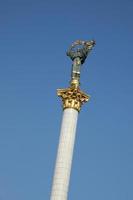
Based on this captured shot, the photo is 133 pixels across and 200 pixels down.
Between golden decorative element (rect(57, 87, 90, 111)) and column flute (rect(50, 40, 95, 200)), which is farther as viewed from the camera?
golden decorative element (rect(57, 87, 90, 111))

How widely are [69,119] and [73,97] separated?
79.6 inches

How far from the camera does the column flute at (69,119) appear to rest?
32294mm

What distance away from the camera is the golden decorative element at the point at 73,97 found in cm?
3606

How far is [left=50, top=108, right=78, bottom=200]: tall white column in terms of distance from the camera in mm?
32062

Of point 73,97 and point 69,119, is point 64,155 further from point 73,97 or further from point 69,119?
point 73,97

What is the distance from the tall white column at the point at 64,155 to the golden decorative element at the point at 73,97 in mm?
444

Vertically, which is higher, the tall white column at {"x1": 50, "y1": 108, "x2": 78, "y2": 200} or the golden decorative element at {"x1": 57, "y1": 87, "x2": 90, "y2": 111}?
the golden decorative element at {"x1": 57, "y1": 87, "x2": 90, "y2": 111}

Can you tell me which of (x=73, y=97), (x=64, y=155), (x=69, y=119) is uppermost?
(x=73, y=97)

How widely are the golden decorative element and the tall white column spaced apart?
0.44 metres

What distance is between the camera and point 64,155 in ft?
109

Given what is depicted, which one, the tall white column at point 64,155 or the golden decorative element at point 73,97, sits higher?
the golden decorative element at point 73,97

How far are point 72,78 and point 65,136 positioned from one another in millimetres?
5909

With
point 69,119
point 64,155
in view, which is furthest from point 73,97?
point 64,155

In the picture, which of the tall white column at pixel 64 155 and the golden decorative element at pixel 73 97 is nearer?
the tall white column at pixel 64 155
